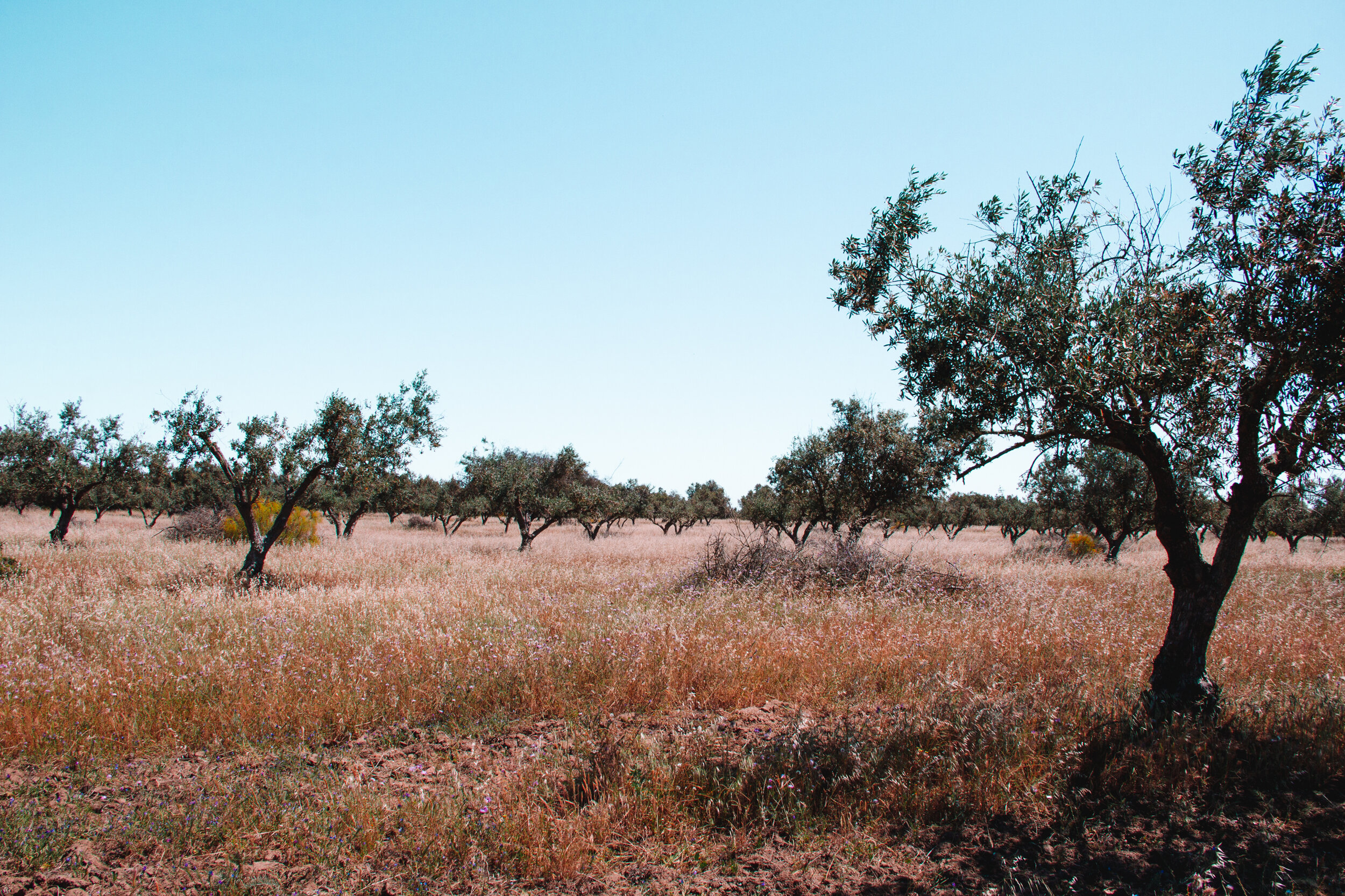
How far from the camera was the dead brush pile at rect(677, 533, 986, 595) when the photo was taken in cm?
1313

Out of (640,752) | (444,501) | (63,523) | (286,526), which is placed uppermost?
(444,501)

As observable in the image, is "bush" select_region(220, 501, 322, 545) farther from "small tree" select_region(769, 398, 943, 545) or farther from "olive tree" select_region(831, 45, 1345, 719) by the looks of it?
"olive tree" select_region(831, 45, 1345, 719)

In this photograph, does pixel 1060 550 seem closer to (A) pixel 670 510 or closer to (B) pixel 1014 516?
(B) pixel 1014 516

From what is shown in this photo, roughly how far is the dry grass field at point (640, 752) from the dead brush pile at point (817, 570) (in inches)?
118

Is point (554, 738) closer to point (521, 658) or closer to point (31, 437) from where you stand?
point (521, 658)

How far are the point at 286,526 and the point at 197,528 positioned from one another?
846cm

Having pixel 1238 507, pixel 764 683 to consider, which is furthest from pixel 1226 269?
pixel 764 683

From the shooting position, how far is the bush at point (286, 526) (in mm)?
23766

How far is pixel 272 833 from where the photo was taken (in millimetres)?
4074

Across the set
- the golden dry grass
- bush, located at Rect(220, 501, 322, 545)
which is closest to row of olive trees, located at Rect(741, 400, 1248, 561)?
the golden dry grass

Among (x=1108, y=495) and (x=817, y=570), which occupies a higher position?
(x=1108, y=495)

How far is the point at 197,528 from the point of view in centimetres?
2758

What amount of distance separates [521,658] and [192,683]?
3481 mm

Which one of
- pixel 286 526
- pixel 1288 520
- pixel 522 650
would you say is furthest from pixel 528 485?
pixel 1288 520
